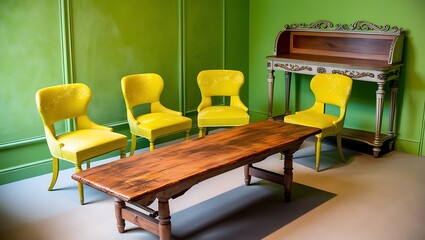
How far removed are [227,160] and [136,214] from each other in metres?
0.65

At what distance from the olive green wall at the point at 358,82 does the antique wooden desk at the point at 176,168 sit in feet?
5.05

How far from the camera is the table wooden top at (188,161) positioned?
2.57 meters

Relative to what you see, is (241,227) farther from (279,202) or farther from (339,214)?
(339,214)

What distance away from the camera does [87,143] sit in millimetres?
Answer: 3588

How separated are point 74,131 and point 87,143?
39 cm

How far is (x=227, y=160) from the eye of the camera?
2947mm

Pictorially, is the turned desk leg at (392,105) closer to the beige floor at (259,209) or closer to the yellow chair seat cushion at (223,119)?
the beige floor at (259,209)

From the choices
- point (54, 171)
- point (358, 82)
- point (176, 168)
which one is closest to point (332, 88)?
point (358, 82)

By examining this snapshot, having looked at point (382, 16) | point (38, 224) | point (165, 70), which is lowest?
point (38, 224)

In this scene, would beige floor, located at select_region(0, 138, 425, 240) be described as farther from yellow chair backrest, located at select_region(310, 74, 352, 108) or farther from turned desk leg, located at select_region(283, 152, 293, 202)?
yellow chair backrest, located at select_region(310, 74, 352, 108)

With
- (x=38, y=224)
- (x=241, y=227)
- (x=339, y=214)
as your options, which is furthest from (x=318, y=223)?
(x=38, y=224)

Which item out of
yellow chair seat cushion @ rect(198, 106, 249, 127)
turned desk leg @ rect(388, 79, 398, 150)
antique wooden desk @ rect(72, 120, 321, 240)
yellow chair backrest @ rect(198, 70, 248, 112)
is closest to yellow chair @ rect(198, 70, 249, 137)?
yellow chair backrest @ rect(198, 70, 248, 112)

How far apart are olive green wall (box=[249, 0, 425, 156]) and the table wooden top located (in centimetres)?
153

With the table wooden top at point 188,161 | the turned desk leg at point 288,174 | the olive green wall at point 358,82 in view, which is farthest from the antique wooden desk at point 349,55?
the turned desk leg at point 288,174
